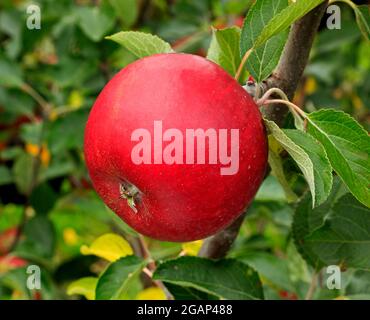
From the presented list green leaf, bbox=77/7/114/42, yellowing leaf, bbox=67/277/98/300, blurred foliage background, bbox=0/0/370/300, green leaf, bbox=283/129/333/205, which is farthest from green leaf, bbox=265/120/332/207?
green leaf, bbox=77/7/114/42

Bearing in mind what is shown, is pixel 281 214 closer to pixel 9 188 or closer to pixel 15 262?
pixel 15 262

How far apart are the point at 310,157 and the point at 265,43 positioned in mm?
163

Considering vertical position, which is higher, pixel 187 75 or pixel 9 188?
pixel 187 75

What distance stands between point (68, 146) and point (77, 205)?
206 millimetres

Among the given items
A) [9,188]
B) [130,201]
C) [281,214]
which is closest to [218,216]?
[130,201]

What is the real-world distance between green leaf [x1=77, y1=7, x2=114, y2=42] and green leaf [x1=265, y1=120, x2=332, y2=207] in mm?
843

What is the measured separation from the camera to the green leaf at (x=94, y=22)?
5.01 feet

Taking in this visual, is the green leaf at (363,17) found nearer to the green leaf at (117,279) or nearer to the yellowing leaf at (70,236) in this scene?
the green leaf at (117,279)

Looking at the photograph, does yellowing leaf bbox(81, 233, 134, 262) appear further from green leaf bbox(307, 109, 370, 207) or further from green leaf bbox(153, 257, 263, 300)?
green leaf bbox(307, 109, 370, 207)

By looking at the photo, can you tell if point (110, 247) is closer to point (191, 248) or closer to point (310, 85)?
point (191, 248)

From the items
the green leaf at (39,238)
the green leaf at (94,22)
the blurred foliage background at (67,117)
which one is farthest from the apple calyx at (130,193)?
the green leaf at (39,238)

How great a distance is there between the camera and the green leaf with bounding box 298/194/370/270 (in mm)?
917
